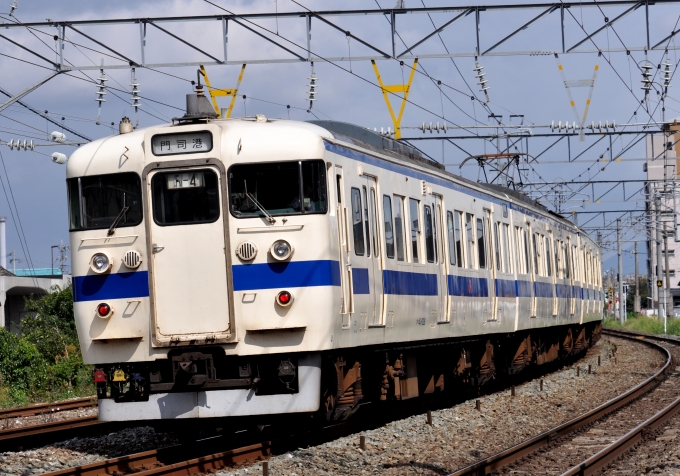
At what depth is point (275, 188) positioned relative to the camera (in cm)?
995

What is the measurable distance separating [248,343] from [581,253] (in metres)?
19.5

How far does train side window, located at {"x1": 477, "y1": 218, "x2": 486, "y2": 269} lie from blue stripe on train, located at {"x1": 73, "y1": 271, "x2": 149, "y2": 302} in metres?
7.23

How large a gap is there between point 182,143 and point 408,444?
3860mm

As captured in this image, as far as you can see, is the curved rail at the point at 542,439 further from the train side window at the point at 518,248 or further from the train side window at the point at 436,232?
the train side window at the point at 518,248

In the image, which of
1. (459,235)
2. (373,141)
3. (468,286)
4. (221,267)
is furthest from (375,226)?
(468,286)

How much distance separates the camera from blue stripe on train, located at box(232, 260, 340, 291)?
9.72m

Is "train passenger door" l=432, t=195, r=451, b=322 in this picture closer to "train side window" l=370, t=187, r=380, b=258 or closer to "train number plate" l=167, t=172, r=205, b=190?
"train side window" l=370, t=187, r=380, b=258

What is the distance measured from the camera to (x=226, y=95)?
1831cm

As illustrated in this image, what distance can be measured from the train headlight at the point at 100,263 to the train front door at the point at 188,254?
459 millimetres

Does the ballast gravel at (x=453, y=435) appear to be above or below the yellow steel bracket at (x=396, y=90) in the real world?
below

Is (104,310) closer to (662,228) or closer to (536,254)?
(536,254)

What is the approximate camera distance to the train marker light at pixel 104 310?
10.0m

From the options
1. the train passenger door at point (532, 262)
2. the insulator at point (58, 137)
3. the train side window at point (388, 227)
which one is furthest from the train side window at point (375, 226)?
the insulator at point (58, 137)

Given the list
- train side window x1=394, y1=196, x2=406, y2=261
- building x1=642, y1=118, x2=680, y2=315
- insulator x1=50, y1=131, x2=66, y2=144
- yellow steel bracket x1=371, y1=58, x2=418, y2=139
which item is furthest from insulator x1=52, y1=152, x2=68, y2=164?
building x1=642, y1=118, x2=680, y2=315
